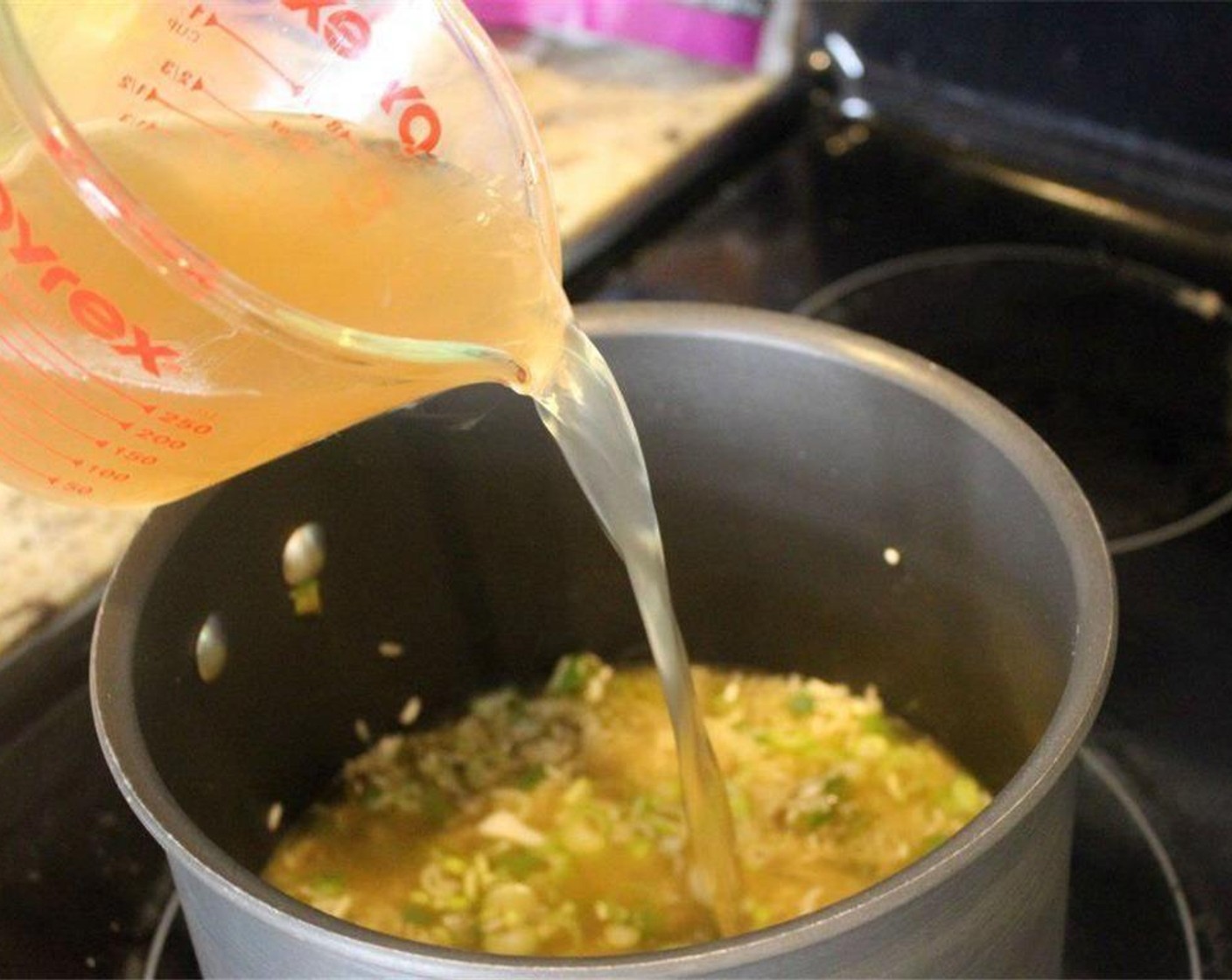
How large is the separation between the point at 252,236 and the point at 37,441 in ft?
0.40

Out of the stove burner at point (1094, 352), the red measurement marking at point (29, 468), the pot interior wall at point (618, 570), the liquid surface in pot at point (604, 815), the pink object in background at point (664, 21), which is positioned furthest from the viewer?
the pink object in background at point (664, 21)

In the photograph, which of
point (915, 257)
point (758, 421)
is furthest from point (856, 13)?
point (758, 421)

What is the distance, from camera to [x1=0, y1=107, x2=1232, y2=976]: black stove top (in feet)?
2.81

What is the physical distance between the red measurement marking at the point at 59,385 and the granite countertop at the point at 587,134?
35cm

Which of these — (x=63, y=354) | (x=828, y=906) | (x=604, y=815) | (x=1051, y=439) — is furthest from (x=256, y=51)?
(x=1051, y=439)

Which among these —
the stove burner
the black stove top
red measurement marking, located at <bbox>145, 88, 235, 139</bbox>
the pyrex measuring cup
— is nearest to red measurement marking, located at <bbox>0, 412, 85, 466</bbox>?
the pyrex measuring cup

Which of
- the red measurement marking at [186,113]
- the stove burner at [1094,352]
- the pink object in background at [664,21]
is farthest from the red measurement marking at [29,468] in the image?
the pink object in background at [664,21]

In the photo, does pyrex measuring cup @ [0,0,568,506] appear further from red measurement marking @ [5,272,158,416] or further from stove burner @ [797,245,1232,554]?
stove burner @ [797,245,1232,554]

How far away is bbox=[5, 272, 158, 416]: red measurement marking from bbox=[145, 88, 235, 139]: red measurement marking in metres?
0.09

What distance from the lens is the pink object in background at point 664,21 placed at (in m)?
1.34

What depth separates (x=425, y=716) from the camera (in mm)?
1043

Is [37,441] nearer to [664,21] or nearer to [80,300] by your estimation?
[80,300]

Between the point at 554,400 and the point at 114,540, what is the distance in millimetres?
368

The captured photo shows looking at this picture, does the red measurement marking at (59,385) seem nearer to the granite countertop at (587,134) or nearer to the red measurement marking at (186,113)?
the red measurement marking at (186,113)
